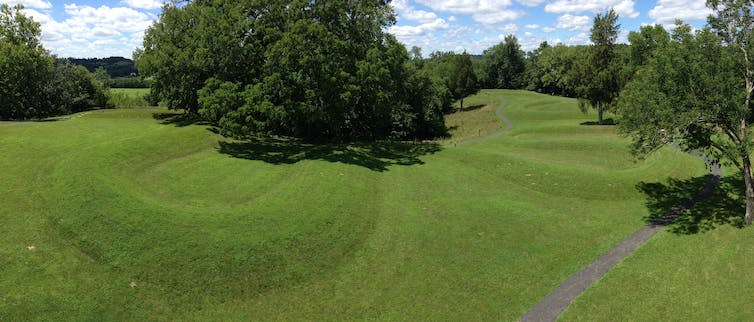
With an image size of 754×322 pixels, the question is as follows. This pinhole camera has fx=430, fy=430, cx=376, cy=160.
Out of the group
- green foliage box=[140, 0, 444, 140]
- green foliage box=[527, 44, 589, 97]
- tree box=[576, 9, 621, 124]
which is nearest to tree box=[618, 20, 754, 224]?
green foliage box=[140, 0, 444, 140]

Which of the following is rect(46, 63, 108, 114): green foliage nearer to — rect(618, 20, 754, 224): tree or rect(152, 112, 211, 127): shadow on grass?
rect(152, 112, 211, 127): shadow on grass

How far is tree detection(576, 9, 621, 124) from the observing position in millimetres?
63969

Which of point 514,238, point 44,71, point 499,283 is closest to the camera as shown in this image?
point 499,283

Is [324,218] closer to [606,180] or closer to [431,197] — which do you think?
[431,197]

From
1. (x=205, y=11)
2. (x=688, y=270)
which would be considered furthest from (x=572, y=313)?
(x=205, y=11)

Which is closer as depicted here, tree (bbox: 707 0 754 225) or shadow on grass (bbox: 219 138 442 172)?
tree (bbox: 707 0 754 225)

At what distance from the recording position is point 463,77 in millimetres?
104500

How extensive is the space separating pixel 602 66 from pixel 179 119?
199ft

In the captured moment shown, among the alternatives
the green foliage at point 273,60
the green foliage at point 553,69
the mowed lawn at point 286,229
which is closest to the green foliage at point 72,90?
the green foliage at point 273,60

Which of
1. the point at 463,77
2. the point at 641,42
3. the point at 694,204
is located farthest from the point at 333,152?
the point at 463,77

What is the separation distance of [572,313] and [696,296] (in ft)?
21.6

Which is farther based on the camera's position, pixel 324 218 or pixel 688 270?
pixel 324 218

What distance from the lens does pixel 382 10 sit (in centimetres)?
4747

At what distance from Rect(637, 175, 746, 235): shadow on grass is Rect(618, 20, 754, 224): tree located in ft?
10.9
